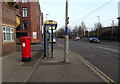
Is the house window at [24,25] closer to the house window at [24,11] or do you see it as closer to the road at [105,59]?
the house window at [24,11]

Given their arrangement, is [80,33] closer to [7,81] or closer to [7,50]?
[7,50]

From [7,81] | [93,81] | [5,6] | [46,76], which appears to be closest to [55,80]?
[46,76]

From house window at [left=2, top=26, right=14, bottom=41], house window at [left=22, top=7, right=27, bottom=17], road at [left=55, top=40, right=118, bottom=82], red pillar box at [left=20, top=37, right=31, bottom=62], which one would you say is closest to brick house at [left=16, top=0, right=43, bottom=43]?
house window at [left=22, top=7, right=27, bottom=17]

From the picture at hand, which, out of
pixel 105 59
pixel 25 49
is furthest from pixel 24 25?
pixel 105 59

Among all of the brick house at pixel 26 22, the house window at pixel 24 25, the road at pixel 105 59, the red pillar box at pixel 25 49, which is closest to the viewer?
the road at pixel 105 59

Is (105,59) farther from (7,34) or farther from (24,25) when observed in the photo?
(24,25)

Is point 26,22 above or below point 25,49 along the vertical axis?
above

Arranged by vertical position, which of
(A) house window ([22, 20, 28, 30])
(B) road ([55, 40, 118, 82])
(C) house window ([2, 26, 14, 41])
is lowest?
(B) road ([55, 40, 118, 82])

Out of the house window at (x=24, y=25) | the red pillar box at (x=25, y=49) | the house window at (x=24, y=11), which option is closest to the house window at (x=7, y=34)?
the red pillar box at (x=25, y=49)

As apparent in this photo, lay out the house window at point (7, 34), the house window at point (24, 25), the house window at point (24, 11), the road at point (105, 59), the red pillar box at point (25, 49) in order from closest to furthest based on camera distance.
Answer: the road at point (105, 59) → the red pillar box at point (25, 49) → the house window at point (7, 34) → the house window at point (24, 25) → the house window at point (24, 11)

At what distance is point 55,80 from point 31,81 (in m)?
0.92

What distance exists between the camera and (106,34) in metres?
51.7

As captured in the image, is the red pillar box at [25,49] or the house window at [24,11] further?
the house window at [24,11]

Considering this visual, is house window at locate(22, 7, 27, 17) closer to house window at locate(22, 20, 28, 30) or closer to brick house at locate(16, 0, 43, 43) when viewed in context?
brick house at locate(16, 0, 43, 43)
